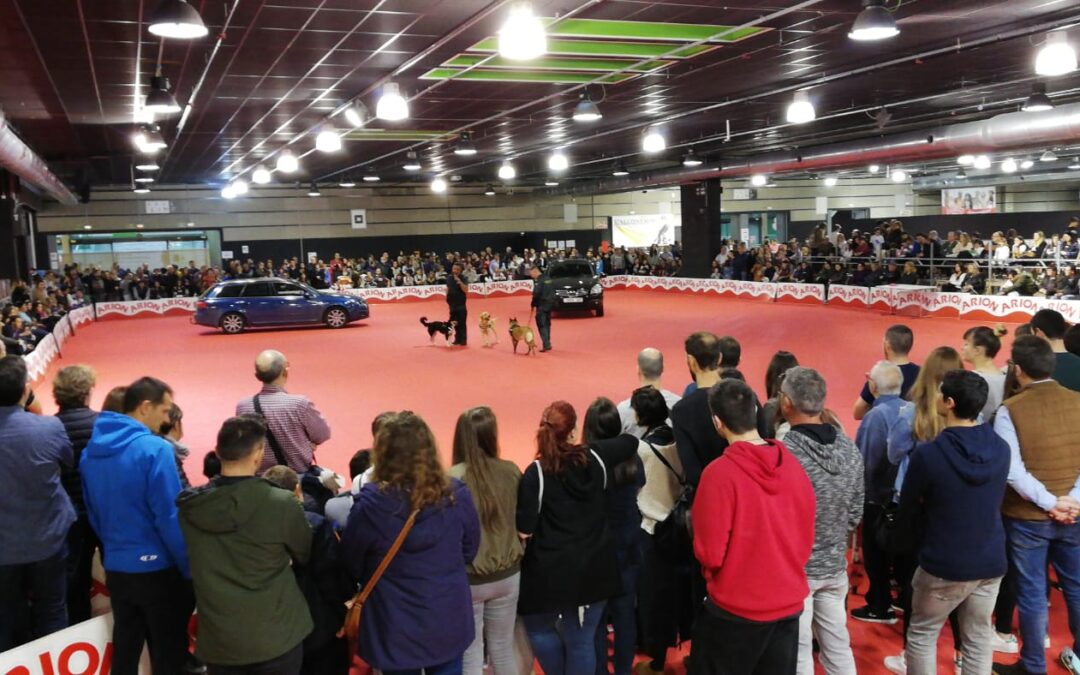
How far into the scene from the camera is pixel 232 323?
20.1 metres

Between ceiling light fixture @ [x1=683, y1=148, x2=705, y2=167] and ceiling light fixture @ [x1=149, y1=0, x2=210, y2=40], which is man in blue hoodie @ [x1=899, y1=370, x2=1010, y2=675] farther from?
ceiling light fixture @ [x1=683, y1=148, x2=705, y2=167]

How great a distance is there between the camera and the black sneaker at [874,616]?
189 inches

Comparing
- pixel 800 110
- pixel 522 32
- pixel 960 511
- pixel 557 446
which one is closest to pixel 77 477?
pixel 557 446

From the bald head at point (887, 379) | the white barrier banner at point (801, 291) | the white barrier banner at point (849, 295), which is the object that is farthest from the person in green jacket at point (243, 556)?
the white barrier banner at point (801, 291)

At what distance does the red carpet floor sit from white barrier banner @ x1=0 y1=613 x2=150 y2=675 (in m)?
2.83

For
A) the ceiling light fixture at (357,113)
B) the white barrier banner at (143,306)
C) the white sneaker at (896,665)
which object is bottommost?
the white sneaker at (896,665)

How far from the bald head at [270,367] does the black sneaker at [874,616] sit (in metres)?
3.79

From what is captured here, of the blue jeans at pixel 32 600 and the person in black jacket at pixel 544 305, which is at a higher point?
the person in black jacket at pixel 544 305

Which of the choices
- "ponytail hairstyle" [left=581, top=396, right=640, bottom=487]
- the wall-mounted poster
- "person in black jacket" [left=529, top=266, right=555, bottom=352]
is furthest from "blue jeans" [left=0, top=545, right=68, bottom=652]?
the wall-mounted poster

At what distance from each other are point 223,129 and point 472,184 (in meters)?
20.0

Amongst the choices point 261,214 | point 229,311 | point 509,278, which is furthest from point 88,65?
point 261,214

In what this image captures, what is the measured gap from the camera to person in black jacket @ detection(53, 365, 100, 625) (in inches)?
167

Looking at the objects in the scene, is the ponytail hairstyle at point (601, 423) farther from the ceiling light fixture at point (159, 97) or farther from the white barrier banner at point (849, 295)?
the white barrier banner at point (849, 295)

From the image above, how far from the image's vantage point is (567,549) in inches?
141
